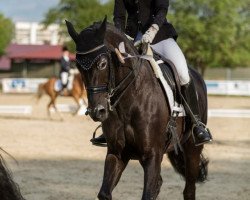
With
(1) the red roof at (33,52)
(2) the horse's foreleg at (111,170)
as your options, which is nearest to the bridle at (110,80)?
(2) the horse's foreleg at (111,170)

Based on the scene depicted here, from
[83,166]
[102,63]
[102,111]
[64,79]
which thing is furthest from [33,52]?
[102,111]

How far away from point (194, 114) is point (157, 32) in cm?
98

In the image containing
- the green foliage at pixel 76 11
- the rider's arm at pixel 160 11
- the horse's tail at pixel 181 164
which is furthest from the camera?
the green foliage at pixel 76 11

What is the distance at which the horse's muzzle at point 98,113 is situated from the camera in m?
5.02

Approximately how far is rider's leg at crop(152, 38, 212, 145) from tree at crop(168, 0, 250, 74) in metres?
44.1

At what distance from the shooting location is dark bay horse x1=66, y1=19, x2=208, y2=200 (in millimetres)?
5148

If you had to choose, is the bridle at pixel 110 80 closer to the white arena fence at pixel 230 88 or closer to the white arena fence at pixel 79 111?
the white arena fence at pixel 79 111

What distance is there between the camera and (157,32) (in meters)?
6.75

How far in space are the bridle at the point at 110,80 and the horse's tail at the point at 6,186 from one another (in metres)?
2.30

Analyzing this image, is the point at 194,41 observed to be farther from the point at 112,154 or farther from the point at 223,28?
the point at 112,154

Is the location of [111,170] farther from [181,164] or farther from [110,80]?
[181,164]

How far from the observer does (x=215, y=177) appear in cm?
1014

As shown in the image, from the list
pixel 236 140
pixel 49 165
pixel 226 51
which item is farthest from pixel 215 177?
pixel 226 51

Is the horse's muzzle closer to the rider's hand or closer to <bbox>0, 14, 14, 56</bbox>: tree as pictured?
the rider's hand
